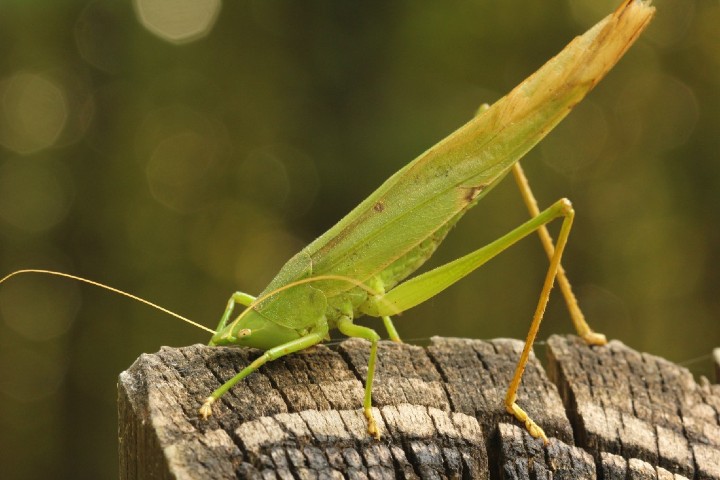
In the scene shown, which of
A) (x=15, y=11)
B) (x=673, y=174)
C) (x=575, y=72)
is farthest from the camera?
(x=673, y=174)

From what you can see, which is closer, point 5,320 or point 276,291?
point 276,291

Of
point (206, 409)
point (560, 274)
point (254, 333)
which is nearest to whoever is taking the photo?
point (206, 409)

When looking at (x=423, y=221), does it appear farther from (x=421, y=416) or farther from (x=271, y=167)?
(x=271, y=167)

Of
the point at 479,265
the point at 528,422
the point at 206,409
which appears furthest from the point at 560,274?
the point at 206,409

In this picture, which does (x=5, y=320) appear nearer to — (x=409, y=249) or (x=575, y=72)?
(x=409, y=249)

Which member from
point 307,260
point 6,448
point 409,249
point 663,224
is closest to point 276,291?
point 307,260

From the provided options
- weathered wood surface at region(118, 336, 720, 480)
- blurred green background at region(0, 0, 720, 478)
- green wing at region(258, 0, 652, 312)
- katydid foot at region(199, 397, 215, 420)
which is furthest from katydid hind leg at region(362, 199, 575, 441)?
blurred green background at region(0, 0, 720, 478)

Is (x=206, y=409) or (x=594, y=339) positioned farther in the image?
(x=594, y=339)
